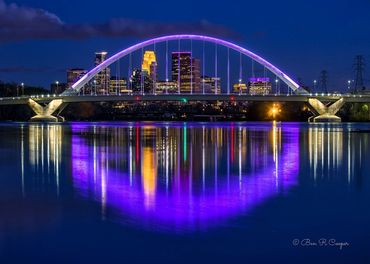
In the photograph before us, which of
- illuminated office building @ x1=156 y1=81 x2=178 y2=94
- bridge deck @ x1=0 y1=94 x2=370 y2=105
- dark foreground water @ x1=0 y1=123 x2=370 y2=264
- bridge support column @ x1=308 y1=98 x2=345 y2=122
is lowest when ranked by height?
dark foreground water @ x1=0 y1=123 x2=370 y2=264

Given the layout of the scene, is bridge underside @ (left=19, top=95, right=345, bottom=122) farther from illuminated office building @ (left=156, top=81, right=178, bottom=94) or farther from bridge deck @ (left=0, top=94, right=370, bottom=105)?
illuminated office building @ (left=156, top=81, right=178, bottom=94)

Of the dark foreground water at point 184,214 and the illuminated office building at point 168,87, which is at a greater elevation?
the illuminated office building at point 168,87

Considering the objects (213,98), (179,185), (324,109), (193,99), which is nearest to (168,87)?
(193,99)

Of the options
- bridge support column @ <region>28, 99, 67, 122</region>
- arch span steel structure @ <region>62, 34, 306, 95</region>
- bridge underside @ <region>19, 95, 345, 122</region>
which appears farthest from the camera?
bridge support column @ <region>28, 99, 67, 122</region>

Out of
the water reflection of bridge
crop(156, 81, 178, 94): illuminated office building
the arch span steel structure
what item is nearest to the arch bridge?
the arch span steel structure

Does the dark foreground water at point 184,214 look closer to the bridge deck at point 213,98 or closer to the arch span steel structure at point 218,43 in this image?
the bridge deck at point 213,98

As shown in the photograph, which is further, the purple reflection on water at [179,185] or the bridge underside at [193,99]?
the bridge underside at [193,99]

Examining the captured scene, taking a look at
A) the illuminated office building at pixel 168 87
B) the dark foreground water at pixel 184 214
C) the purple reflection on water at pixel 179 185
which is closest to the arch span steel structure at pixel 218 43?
the illuminated office building at pixel 168 87

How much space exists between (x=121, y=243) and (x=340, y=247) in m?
3.20

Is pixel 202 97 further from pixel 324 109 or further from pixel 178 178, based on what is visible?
pixel 178 178

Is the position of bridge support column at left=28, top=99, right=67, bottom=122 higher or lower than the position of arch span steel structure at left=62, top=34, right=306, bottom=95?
lower

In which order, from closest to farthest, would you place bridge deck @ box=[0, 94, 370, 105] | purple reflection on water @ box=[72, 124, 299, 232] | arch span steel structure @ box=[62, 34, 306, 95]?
purple reflection on water @ box=[72, 124, 299, 232]
bridge deck @ box=[0, 94, 370, 105]
arch span steel structure @ box=[62, 34, 306, 95]

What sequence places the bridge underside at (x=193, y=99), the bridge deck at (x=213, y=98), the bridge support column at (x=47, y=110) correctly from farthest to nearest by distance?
the bridge support column at (x=47, y=110), the bridge underside at (x=193, y=99), the bridge deck at (x=213, y=98)

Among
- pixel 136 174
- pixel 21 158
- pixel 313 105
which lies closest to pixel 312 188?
pixel 136 174
